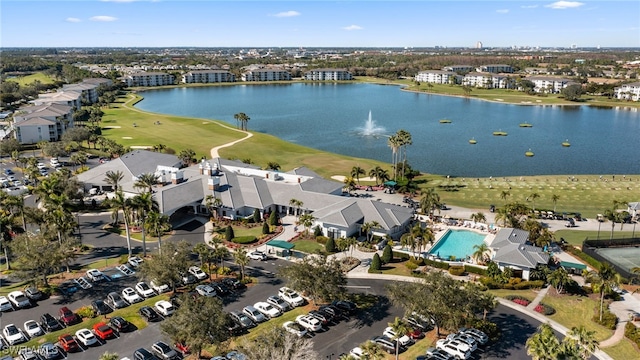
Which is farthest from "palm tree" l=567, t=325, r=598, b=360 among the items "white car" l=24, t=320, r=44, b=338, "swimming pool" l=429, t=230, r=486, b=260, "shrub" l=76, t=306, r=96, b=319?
"white car" l=24, t=320, r=44, b=338

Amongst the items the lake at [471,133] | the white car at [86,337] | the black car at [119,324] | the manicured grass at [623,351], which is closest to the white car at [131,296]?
the black car at [119,324]

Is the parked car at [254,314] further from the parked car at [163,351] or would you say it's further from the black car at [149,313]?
the black car at [149,313]

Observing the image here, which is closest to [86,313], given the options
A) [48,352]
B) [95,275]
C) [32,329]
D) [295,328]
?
[32,329]

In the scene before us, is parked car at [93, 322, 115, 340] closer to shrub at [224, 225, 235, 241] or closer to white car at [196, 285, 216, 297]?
white car at [196, 285, 216, 297]

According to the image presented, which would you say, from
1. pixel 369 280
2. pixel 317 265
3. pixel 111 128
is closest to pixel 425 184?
pixel 369 280

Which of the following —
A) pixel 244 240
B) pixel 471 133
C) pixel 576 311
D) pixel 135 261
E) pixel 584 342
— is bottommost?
pixel 576 311

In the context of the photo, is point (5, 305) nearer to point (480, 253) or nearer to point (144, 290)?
point (144, 290)

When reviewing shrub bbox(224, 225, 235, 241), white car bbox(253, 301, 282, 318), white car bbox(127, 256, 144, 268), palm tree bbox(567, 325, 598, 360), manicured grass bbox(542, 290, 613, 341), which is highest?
palm tree bbox(567, 325, 598, 360)

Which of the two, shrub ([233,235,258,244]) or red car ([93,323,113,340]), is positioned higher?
shrub ([233,235,258,244])

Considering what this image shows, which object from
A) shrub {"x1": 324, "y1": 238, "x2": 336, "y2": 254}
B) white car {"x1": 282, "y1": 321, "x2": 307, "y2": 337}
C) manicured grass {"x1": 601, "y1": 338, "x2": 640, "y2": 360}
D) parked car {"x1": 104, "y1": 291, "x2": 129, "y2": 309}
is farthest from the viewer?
shrub {"x1": 324, "y1": 238, "x2": 336, "y2": 254}
